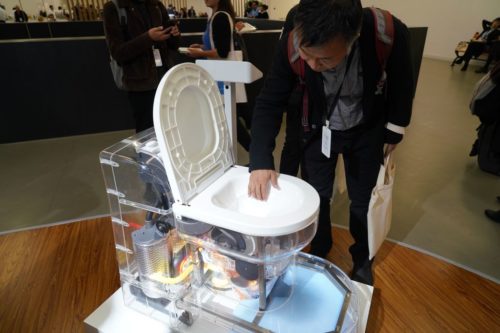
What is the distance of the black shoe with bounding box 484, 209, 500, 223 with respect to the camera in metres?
1.67

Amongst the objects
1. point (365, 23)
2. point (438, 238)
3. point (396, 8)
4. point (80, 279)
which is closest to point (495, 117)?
point (438, 238)

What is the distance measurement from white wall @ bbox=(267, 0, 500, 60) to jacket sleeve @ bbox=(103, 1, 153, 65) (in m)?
6.72

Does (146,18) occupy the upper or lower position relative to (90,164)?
upper

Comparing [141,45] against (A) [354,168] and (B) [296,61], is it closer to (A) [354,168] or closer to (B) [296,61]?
(B) [296,61]

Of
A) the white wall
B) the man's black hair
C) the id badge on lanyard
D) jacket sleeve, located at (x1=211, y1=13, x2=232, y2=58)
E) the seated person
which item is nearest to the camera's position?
the man's black hair

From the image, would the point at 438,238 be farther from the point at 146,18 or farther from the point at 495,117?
the point at 146,18

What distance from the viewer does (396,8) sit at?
732 centimetres

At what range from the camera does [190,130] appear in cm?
86

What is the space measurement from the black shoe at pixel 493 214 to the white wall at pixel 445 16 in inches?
230

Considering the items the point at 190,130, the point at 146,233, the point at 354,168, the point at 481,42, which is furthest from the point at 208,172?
the point at 481,42

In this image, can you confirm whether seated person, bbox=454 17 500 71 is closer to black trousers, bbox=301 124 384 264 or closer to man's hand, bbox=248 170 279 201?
black trousers, bbox=301 124 384 264

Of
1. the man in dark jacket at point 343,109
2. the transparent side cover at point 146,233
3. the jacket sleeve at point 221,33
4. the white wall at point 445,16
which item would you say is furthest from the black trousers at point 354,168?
the white wall at point 445,16

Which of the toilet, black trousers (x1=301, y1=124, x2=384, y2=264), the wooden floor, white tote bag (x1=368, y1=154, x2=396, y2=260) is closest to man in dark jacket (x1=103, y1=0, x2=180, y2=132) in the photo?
the wooden floor

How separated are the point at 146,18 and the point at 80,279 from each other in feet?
3.97
